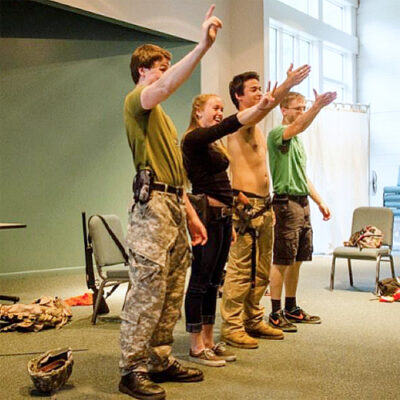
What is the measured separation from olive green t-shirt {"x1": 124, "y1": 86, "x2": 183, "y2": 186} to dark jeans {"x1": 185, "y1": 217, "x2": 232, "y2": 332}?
56 cm

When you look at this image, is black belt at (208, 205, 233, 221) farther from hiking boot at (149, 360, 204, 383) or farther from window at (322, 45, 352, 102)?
window at (322, 45, 352, 102)

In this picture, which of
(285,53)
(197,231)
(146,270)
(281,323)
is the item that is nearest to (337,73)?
(285,53)

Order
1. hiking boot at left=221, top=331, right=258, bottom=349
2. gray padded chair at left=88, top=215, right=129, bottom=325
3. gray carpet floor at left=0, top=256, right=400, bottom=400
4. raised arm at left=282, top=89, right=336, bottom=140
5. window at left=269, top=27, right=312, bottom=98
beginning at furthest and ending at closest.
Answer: window at left=269, top=27, right=312, bottom=98 < gray padded chair at left=88, top=215, right=129, bottom=325 < raised arm at left=282, top=89, right=336, bottom=140 < hiking boot at left=221, top=331, right=258, bottom=349 < gray carpet floor at left=0, top=256, right=400, bottom=400

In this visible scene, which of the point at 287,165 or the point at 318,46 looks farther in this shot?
the point at 318,46

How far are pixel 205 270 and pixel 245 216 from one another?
1.85 feet

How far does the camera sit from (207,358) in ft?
10.2

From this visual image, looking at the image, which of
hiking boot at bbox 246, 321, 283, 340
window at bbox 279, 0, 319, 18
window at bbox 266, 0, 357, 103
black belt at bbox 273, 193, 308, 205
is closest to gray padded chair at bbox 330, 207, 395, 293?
black belt at bbox 273, 193, 308, 205

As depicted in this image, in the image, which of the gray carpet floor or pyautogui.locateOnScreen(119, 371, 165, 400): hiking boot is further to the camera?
the gray carpet floor

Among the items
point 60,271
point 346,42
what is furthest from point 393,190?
point 60,271

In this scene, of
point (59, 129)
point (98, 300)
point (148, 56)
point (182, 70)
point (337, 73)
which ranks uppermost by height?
point (337, 73)

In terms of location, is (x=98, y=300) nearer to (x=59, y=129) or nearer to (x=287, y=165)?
(x=287, y=165)

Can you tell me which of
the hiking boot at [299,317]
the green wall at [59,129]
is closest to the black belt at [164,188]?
the hiking boot at [299,317]

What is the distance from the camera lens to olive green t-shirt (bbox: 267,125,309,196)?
4.02 metres

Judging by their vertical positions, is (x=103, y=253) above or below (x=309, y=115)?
below
